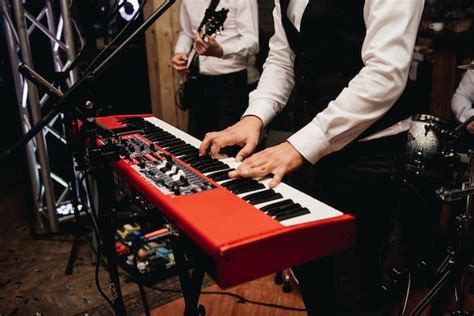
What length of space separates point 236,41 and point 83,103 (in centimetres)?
267

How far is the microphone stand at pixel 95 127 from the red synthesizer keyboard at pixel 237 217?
0.09 m

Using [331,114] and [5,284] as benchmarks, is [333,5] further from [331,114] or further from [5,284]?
[5,284]

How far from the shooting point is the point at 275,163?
1358 millimetres

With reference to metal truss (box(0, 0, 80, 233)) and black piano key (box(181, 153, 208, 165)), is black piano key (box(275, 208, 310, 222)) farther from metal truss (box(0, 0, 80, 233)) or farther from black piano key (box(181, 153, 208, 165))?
metal truss (box(0, 0, 80, 233))

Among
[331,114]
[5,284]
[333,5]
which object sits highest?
[333,5]

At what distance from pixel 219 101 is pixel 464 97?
212 cm

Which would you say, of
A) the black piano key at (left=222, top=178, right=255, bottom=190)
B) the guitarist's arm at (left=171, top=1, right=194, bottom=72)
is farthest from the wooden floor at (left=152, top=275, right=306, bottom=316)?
the guitarist's arm at (left=171, top=1, right=194, bottom=72)

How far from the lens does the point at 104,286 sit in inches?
124

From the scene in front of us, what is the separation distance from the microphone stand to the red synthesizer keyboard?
88 mm

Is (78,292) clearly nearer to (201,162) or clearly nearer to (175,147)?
(175,147)

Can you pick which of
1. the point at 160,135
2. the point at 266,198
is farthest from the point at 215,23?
the point at 266,198

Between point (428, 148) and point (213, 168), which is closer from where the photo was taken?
point (213, 168)

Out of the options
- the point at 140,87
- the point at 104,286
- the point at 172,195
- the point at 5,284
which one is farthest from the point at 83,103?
the point at 140,87

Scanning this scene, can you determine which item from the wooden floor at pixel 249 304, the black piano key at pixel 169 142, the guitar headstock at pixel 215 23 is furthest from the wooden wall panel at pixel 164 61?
the black piano key at pixel 169 142
